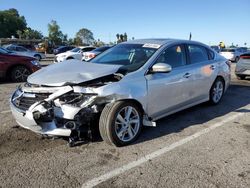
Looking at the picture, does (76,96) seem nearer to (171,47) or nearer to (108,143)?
(108,143)

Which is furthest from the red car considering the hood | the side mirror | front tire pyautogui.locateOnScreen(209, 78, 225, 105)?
the side mirror

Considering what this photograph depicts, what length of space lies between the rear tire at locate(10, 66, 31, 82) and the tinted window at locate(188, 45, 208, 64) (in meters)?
7.14

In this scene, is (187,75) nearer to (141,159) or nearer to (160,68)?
(160,68)

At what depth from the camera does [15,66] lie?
1071cm

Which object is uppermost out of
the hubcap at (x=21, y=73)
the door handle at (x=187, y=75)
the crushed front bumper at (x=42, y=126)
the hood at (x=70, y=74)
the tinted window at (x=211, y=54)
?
the tinted window at (x=211, y=54)

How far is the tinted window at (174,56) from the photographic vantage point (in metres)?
5.03

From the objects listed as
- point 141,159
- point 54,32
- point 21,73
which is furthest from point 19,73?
point 54,32

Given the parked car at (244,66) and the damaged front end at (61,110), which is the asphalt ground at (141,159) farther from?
the parked car at (244,66)

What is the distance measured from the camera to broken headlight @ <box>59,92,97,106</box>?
3.99m

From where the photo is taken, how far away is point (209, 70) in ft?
20.5

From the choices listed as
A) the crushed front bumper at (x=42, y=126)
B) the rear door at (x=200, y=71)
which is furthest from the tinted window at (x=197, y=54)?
the crushed front bumper at (x=42, y=126)

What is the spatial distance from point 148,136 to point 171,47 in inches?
67.0

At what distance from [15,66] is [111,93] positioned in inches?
307

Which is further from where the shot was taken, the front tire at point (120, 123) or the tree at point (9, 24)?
the tree at point (9, 24)
